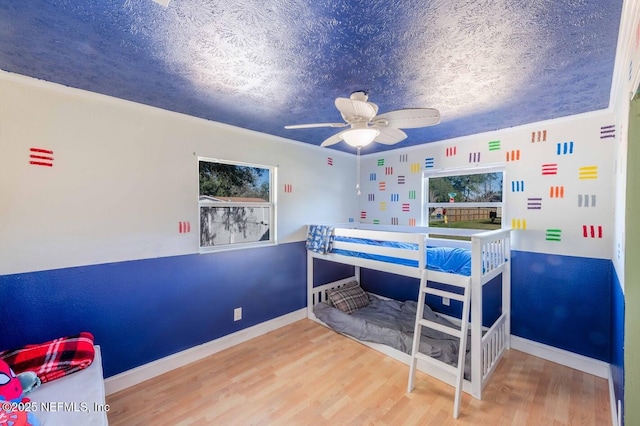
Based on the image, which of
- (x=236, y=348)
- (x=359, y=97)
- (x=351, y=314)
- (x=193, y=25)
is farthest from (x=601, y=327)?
(x=193, y=25)

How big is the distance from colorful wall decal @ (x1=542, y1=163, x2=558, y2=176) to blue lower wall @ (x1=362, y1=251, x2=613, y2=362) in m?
0.79

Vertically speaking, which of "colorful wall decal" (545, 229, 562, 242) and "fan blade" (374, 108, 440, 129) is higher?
"fan blade" (374, 108, 440, 129)

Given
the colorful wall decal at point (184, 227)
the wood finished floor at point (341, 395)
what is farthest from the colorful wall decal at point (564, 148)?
the colorful wall decal at point (184, 227)

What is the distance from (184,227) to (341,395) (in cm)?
197

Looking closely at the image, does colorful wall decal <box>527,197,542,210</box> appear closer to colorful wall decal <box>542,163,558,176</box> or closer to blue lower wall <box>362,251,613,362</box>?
colorful wall decal <box>542,163,558,176</box>

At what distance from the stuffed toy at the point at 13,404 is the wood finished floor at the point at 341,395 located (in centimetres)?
67

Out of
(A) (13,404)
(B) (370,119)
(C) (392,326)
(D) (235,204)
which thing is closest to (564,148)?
(B) (370,119)

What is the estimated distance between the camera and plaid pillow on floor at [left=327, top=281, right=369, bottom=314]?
3.44 m

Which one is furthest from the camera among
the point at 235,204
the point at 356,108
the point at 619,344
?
the point at 235,204

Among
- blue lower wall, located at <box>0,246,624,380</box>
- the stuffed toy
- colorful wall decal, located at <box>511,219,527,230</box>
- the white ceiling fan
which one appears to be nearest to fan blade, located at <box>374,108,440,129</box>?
the white ceiling fan

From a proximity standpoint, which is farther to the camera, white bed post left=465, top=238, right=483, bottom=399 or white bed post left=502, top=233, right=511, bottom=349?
white bed post left=502, top=233, right=511, bottom=349

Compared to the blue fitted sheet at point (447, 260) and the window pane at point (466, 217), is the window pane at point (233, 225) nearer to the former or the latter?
the blue fitted sheet at point (447, 260)

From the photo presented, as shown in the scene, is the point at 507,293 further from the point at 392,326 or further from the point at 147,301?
the point at 147,301

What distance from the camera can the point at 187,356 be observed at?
258 cm
